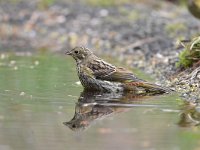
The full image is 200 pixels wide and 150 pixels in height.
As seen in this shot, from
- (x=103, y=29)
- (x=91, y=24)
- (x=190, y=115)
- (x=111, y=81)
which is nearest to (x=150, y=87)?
(x=111, y=81)

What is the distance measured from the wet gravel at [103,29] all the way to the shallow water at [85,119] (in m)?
3.66

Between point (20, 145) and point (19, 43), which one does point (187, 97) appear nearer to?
point (20, 145)

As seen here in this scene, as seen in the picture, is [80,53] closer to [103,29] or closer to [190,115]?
[190,115]

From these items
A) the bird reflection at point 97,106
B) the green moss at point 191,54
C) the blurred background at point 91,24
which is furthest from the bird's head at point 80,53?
the blurred background at point 91,24

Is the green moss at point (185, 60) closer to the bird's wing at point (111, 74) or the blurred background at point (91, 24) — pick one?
the bird's wing at point (111, 74)

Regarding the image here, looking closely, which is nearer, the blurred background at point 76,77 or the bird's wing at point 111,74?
the blurred background at point 76,77

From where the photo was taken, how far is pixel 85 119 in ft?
20.8

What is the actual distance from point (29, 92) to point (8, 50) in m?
6.27

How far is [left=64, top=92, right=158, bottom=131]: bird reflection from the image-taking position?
6.20 m

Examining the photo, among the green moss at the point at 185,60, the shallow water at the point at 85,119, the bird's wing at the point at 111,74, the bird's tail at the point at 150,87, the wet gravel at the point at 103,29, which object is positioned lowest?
the shallow water at the point at 85,119

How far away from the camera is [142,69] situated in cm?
1095

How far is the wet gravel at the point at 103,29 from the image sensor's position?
13367 mm

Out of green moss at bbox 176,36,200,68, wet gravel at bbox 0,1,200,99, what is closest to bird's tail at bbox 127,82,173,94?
green moss at bbox 176,36,200,68

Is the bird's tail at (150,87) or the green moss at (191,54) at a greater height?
the green moss at (191,54)
